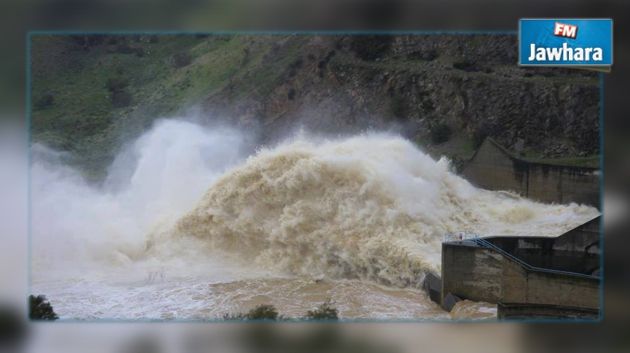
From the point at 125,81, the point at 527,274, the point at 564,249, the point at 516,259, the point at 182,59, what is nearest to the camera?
the point at 527,274

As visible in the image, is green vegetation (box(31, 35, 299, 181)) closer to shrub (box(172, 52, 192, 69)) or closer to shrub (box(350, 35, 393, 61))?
shrub (box(172, 52, 192, 69))

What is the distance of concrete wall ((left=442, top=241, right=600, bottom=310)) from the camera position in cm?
1619

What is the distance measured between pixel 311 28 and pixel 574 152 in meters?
4.13

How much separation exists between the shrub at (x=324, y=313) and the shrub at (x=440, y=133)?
2830 mm

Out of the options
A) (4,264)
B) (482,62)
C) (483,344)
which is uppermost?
(482,62)

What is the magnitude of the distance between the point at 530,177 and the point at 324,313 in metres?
3.52

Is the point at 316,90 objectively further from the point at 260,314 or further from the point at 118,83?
the point at 260,314

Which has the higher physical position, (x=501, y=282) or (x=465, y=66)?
(x=465, y=66)

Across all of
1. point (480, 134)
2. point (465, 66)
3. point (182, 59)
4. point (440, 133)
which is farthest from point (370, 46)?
point (182, 59)

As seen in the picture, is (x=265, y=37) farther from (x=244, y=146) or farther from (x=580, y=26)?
(x=580, y=26)

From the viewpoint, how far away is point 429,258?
16.5m

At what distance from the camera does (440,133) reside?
658 inches

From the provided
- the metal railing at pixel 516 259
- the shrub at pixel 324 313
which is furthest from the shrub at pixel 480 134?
the shrub at pixel 324 313

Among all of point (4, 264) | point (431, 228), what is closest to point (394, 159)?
point (431, 228)
